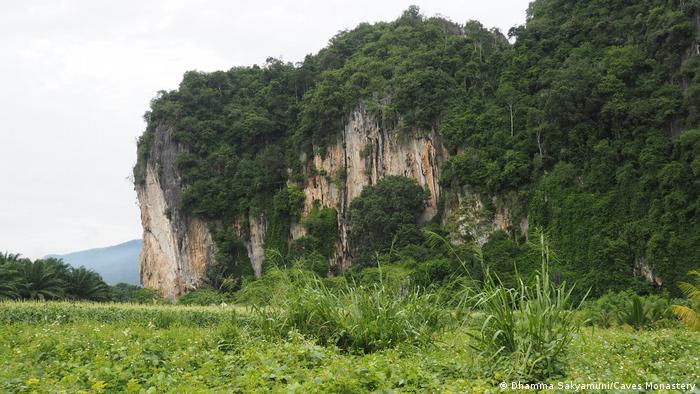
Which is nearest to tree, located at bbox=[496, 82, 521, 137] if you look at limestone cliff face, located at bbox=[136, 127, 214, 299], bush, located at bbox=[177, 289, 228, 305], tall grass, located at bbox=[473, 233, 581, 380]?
bush, located at bbox=[177, 289, 228, 305]

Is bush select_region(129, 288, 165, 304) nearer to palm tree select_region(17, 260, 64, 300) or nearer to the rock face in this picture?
the rock face

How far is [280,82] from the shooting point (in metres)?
48.7


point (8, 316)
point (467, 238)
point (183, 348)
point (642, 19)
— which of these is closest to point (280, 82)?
point (467, 238)

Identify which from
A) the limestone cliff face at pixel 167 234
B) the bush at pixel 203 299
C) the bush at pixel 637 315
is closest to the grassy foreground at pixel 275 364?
the bush at pixel 637 315

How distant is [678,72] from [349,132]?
878 inches

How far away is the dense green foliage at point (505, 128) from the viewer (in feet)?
86.8

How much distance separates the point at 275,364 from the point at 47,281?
21.9 metres

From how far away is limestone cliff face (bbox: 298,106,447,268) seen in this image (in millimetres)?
37969

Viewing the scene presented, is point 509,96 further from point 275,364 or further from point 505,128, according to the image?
point 275,364

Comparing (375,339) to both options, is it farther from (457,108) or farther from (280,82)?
(280,82)

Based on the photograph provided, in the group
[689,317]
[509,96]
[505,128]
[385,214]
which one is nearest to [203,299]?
[385,214]

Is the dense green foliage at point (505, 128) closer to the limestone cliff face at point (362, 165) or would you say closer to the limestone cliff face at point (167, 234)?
the limestone cliff face at point (362, 165)

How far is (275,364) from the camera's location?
4391mm

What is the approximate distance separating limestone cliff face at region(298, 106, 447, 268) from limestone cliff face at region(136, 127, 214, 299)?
8.50 metres
